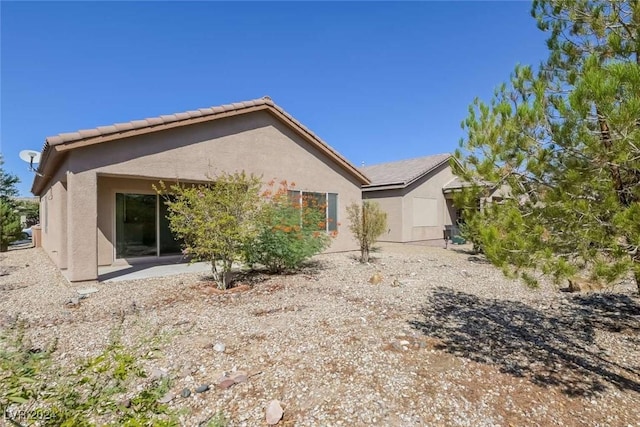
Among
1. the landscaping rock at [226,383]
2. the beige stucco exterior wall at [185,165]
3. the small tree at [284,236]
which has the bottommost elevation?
the landscaping rock at [226,383]

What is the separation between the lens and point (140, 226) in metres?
11.4

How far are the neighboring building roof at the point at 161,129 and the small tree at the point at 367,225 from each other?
2.89 meters

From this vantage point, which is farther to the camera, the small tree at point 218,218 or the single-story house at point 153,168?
the single-story house at point 153,168

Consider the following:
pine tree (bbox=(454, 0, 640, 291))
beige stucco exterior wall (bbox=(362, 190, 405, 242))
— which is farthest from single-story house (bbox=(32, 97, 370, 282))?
pine tree (bbox=(454, 0, 640, 291))

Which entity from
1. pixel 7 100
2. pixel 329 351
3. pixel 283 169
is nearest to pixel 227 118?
pixel 283 169

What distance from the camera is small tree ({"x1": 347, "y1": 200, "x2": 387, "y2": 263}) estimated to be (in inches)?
472

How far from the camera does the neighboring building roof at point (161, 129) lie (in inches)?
307

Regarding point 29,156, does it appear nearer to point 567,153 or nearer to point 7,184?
point 567,153

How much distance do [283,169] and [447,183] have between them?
14.7m

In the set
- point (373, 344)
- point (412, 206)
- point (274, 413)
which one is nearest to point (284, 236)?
point (373, 344)

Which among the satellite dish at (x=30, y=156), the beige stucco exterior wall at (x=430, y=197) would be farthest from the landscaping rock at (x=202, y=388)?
the beige stucco exterior wall at (x=430, y=197)

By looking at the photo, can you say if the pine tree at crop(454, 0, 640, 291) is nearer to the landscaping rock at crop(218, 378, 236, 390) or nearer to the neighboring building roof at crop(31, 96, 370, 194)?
the landscaping rock at crop(218, 378, 236, 390)

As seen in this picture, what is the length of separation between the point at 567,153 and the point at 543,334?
3.25 metres

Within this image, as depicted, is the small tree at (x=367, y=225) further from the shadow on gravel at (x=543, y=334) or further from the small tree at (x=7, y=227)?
the small tree at (x=7, y=227)
